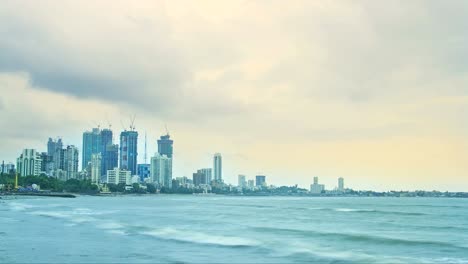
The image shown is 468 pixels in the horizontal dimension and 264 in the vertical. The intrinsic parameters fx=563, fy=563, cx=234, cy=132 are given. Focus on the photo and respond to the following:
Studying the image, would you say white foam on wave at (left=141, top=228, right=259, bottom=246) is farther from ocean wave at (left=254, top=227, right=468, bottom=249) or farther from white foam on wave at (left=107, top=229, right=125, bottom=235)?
ocean wave at (left=254, top=227, right=468, bottom=249)

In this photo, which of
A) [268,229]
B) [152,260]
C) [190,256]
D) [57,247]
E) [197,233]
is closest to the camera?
[152,260]

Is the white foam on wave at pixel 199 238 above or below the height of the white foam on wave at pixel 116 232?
below

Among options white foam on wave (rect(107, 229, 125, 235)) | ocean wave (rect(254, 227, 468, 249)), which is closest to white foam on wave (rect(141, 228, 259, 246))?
white foam on wave (rect(107, 229, 125, 235))

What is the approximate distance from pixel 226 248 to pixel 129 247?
6.08 metres

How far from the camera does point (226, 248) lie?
1411 inches

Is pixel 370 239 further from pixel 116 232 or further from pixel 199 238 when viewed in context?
pixel 116 232

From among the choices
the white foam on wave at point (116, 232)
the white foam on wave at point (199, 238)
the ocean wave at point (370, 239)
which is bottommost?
the ocean wave at point (370, 239)

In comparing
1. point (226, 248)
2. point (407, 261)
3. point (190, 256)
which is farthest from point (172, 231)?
point (407, 261)

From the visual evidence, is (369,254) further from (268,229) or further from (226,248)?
(268,229)

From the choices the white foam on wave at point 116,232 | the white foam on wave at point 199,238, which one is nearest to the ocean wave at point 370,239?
the white foam on wave at point 199,238

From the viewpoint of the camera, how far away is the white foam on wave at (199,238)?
129 feet

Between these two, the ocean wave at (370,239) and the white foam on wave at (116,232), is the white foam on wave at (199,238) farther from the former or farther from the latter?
the ocean wave at (370,239)

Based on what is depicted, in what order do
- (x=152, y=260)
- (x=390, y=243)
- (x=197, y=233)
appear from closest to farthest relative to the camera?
1. (x=152, y=260)
2. (x=390, y=243)
3. (x=197, y=233)

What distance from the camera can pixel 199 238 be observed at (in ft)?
141
